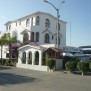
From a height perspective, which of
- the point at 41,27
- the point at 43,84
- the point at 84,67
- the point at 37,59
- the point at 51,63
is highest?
the point at 41,27

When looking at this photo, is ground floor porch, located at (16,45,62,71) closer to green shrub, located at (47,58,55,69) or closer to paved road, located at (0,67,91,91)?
green shrub, located at (47,58,55,69)

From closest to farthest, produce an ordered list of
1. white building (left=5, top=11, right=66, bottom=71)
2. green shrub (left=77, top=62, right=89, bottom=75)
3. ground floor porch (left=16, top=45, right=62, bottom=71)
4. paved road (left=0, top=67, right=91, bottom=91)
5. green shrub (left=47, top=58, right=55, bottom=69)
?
paved road (left=0, top=67, right=91, bottom=91)
green shrub (left=77, top=62, right=89, bottom=75)
green shrub (left=47, top=58, right=55, bottom=69)
ground floor porch (left=16, top=45, right=62, bottom=71)
white building (left=5, top=11, right=66, bottom=71)

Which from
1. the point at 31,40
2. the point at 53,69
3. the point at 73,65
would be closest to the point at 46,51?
the point at 53,69

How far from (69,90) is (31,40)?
97.7ft

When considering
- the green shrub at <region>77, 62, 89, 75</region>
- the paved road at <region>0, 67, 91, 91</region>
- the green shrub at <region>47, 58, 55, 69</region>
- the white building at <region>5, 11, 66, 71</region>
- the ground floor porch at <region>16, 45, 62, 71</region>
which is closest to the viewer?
the paved road at <region>0, 67, 91, 91</region>

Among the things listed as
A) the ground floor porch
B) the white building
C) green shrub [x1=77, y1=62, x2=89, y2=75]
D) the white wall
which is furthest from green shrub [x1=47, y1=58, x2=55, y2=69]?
the white wall

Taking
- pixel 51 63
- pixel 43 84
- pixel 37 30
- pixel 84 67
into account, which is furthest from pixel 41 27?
pixel 43 84

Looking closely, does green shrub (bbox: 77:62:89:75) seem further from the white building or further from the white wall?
the white wall

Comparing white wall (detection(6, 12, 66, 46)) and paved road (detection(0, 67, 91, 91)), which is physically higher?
white wall (detection(6, 12, 66, 46))

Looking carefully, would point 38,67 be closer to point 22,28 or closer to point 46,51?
point 46,51

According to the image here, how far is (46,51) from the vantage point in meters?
33.1

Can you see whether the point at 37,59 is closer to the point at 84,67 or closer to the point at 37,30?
the point at 37,30

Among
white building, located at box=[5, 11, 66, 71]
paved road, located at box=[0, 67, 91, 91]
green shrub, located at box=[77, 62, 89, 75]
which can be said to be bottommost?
paved road, located at box=[0, 67, 91, 91]

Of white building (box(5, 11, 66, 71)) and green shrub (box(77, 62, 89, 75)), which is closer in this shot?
green shrub (box(77, 62, 89, 75))
